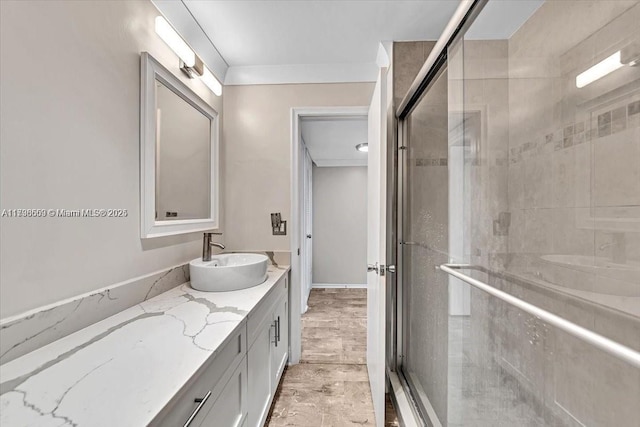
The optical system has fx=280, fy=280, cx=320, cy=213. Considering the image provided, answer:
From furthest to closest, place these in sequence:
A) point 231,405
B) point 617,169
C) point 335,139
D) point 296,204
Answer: point 335,139, point 296,204, point 231,405, point 617,169

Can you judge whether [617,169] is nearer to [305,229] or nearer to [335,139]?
[335,139]

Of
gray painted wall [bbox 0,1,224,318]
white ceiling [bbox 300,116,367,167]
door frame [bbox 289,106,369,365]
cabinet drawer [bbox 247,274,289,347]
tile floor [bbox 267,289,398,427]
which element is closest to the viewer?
gray painted wall [bbox 0,1,224,318]

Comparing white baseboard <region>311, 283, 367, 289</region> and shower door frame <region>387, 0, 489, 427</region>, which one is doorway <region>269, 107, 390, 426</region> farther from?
shower door frame <region>387, 0, 489, 427</region>

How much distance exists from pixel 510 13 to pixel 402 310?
1658 millimetres

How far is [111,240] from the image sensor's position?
3.52ft

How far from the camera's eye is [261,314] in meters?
1.39

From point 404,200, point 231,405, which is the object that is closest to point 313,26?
point 404,200

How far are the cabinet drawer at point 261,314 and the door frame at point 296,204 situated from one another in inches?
14.0

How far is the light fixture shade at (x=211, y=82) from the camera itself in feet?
5.90

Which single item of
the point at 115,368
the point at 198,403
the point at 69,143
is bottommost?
the point at 198,403

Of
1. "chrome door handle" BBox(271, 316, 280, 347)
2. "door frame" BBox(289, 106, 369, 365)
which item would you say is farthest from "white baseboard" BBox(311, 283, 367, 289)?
"chrome door handle" BBox(271, 316, 280, 347)

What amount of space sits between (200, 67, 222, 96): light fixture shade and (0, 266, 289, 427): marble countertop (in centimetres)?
142

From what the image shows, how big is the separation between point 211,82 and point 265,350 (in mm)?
1711

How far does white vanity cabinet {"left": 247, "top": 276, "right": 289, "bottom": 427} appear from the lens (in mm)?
1261
